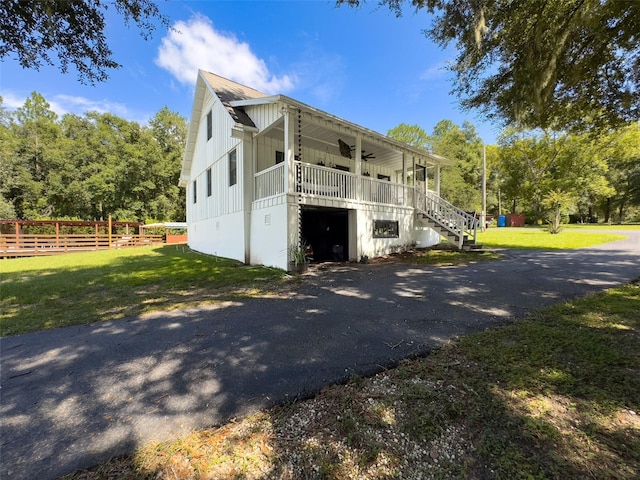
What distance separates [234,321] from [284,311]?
2.86 feet

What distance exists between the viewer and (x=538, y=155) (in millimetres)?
26656

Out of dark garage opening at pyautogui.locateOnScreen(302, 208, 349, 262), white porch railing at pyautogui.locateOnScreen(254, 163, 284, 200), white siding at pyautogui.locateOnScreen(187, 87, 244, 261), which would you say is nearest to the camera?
white porch railing at pyautogui.locateOnScreen(254, 163, 284, 200)

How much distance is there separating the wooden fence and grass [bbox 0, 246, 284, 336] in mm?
14393

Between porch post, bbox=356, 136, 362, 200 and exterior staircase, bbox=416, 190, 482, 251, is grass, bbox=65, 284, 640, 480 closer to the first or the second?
porch post, bbox=356, 136, 362, 200

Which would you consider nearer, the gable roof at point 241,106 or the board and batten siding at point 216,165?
the gable roof at point 241,106

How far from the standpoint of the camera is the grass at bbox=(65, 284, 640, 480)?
1.74m

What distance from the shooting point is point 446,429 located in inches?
80.2

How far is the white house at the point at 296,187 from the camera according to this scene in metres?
9.18

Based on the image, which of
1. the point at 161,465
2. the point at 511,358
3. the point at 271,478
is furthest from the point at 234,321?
the point at 511,358

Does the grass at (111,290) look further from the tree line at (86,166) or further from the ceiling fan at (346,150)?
the tree line at (86,166)

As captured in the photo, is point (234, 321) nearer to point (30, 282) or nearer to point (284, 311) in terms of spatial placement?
point (284, 311)

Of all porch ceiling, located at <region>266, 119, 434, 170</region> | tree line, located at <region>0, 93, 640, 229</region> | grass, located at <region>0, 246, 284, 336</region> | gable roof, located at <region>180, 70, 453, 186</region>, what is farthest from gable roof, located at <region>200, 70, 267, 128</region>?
tree line, located at <region>0, 93, 640, 229</region>

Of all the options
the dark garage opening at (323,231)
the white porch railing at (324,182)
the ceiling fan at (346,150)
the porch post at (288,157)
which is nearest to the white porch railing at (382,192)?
the white porch railing at (324,182)

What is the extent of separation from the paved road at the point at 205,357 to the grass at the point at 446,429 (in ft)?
0.88
